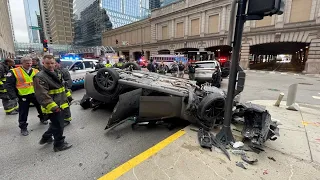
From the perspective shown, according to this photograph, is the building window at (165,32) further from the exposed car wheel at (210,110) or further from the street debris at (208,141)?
the street debris at (208,141)

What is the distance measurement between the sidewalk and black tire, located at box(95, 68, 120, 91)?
2120mm

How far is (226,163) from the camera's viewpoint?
2604 mm

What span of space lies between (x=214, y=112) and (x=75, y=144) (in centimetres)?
294

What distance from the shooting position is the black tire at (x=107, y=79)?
13.9 ft

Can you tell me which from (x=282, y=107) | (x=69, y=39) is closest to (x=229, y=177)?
(x=282, y=107)

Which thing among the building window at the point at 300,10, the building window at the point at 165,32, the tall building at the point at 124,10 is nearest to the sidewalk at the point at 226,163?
the building window at the point at 300,10

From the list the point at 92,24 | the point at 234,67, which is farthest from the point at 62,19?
the point at 234,67

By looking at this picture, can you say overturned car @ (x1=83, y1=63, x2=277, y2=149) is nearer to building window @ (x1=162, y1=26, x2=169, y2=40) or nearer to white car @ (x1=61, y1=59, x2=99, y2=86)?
white car @ (x1=61, y1=59, x2=99, y2=86)

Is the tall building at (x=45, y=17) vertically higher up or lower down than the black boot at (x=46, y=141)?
higher up

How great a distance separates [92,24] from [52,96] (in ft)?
279

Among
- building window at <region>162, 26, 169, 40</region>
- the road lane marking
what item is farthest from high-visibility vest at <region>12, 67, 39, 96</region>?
building window at <region>162, 26, 169, 40</region>

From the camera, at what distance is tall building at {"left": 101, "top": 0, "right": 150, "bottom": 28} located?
7044 cm

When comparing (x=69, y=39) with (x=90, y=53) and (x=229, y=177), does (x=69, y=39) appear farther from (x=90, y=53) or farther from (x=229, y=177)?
(x=229, y=177)

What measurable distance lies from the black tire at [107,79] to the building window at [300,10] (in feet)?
85.7
